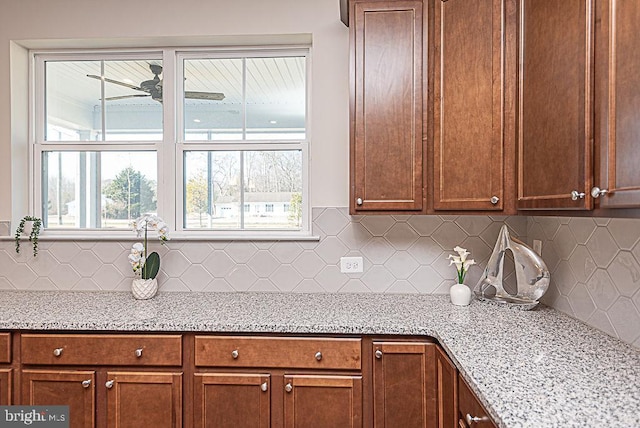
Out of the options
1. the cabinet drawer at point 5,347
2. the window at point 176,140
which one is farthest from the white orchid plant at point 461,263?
the cabinet drawer at point 5,347

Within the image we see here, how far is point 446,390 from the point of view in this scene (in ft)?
5.40

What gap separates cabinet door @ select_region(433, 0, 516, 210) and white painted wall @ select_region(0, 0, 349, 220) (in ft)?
1.96

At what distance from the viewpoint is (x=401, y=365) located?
70.4 inches

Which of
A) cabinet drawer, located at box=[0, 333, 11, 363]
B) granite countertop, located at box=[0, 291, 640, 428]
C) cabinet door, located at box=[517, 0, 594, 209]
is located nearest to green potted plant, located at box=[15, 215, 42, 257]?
granite countertop, located at box=[0, 291, 640, 428]

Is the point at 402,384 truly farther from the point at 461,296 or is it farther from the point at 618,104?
the point at 618,104

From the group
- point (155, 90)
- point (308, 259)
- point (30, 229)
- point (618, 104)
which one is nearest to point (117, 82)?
point (155, 90)

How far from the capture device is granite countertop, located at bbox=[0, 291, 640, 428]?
1.11 metres

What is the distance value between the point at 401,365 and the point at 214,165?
5.09ft

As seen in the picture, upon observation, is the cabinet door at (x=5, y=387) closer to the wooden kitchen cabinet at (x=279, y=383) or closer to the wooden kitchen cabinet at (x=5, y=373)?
the wooden kitchen cabinet at (x=5, y=373)

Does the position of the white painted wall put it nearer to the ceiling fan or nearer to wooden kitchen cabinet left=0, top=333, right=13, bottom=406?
the ceiling fan

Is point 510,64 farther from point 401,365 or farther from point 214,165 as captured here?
point 214,165

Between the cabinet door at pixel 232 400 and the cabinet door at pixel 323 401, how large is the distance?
0.33 ft

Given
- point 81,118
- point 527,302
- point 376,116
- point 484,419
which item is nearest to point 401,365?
point 484,419

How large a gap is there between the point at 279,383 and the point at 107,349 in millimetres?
737
